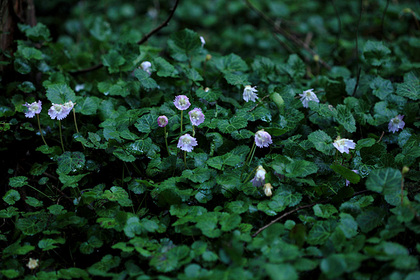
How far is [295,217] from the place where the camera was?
1.90 metres

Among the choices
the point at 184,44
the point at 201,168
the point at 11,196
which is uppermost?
the point at 184,44

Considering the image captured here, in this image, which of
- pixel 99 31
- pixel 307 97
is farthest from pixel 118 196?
pixel 99 31

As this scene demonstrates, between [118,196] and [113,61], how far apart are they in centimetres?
120

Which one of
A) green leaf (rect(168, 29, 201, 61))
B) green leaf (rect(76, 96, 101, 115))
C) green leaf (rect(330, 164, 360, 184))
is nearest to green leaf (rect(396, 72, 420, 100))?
green leaf (rect(330, 164, 360, 184))

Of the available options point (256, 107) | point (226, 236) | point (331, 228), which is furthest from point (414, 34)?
point (226, 236)

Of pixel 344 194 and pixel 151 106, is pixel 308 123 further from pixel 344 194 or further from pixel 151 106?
pixel 151 106

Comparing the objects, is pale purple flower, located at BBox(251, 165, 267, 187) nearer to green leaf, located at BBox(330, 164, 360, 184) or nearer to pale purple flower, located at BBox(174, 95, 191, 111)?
green leaf, located at BBox(330, 164, 360, 184)

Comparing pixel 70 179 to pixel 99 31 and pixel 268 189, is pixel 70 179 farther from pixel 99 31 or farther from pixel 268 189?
pixel 99 31

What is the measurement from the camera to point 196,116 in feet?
6.82

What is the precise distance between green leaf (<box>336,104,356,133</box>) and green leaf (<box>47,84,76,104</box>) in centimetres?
161

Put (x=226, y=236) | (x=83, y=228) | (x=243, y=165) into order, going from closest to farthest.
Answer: (x=226, y=236)
(x=83, y=228)
(x=243, y=165)

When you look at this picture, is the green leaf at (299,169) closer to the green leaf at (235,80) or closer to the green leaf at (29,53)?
the green leaf at (235,80)

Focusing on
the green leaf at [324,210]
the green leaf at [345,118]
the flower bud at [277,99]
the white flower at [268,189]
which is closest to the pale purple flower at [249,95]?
the flower bud at [277,99]

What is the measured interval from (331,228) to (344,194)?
268 mm
